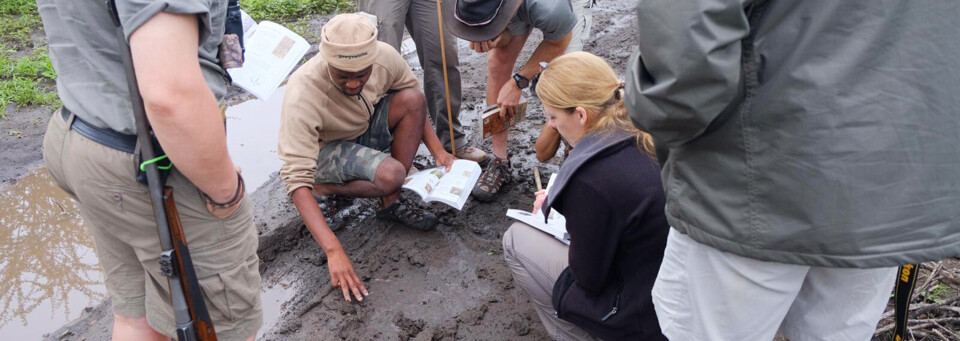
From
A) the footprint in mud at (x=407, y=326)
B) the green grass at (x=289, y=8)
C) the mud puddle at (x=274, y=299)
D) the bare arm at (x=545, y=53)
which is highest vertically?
the bare arm at (x=545, y=53)

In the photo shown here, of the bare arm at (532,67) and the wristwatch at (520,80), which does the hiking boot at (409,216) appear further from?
the wristwatch at (520,80)

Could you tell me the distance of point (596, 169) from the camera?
194cm

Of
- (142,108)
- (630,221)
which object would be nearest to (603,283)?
(630,221)

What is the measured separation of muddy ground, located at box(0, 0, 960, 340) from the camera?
2842 mm

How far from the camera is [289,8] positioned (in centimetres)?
650

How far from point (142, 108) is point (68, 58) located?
225 mm

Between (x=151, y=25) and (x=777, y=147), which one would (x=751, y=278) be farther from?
(x=151, y=25)

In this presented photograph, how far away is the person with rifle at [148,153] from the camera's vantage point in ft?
4.91

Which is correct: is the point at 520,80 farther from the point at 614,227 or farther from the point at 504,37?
the point at 614,227

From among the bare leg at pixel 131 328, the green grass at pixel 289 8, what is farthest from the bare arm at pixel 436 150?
Answer: the green grass at pixel 289 8

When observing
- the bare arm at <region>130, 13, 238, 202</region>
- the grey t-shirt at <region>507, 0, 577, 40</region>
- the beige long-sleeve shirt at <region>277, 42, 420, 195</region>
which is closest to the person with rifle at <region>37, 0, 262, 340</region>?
the bare arm at <region>130, 13, 238, 202</region>

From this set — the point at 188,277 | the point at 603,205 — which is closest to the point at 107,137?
the point at 188,277

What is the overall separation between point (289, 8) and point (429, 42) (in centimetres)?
311

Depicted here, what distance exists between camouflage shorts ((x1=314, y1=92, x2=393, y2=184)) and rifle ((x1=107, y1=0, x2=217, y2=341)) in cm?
143
